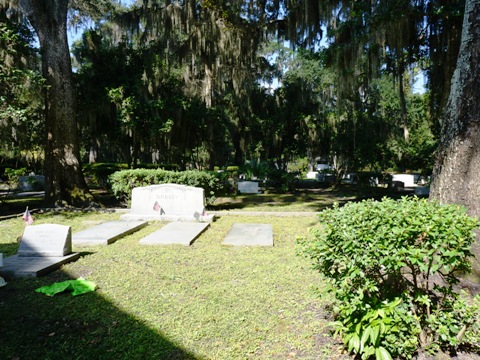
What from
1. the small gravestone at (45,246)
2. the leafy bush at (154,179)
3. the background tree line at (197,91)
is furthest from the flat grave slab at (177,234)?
the background tree line at (197,91)

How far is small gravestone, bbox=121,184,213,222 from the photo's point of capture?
28.7 ft

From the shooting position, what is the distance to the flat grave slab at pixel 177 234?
6141 millimetres

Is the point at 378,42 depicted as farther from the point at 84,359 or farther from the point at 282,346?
the point at 84,359

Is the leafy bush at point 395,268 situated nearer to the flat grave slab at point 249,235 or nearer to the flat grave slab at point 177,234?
the flat grave slab at point 249,235

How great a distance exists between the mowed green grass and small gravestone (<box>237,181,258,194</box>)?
35.3 ft

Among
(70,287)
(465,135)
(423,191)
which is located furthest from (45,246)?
(423,191)

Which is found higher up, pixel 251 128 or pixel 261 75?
pixel 261 75

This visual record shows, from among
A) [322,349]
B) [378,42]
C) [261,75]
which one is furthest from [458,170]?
[261,75]

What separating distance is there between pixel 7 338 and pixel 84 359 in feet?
2.79

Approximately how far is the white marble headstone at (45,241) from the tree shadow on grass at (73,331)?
1274 millimetres

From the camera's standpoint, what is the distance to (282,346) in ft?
8.79

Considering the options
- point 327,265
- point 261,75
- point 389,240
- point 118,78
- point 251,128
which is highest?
point 261,75

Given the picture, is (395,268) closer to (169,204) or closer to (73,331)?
(73,331)

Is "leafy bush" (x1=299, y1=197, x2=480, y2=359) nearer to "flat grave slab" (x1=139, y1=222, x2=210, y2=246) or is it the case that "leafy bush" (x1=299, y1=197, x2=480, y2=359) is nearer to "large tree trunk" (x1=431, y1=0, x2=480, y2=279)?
"large tree trunk" (x1=431, y1=0, x2=480, y2=279)
